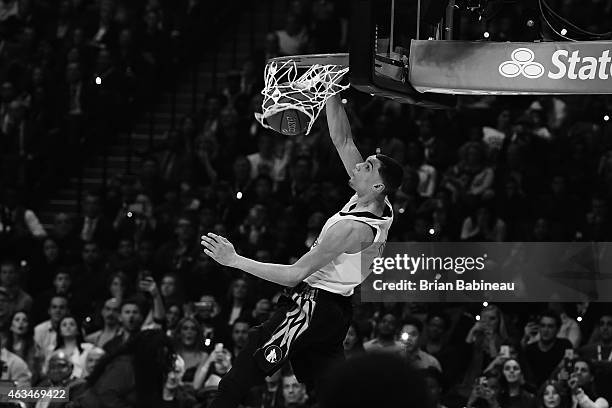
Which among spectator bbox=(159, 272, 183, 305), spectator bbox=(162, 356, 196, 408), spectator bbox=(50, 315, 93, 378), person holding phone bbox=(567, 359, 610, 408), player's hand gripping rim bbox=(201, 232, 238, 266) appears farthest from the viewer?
spectator bbox=(159, 272, 183, 305)

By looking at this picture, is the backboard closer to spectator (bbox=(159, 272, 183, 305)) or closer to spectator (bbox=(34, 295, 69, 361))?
spectator (bbox=(159, 272, 183, 305))

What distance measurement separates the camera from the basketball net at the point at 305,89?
737 centimetres

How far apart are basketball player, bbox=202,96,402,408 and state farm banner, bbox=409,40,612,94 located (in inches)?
28.0

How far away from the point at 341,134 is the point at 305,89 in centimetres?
35

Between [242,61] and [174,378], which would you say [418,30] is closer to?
[174,378]

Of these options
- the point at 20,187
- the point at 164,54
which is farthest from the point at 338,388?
the point at 164,54

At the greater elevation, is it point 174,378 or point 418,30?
point 418,30

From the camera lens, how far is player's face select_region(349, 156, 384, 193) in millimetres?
6957

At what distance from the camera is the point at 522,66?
7.21m

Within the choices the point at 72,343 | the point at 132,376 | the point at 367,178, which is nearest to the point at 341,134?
the point at 367,178

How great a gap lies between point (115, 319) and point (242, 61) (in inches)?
240

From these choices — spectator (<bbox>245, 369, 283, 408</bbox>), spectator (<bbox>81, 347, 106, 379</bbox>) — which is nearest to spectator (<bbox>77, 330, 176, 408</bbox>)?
spectator (<bbox>245, 369, 283, 408</bbox>)

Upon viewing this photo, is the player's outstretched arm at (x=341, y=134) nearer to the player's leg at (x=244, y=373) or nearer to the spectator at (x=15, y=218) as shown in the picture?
the player's leg at (x=244, y=373)

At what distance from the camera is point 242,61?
1625 cm
